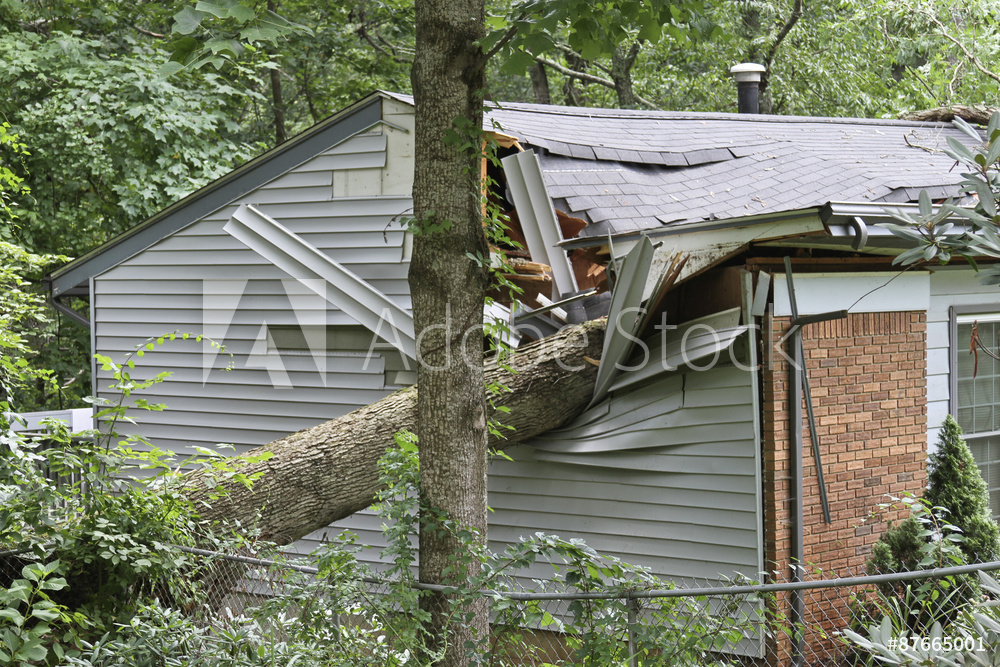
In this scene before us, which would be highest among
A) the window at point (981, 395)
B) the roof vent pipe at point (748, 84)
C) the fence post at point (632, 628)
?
the roof vent pipe at point (748, 84)

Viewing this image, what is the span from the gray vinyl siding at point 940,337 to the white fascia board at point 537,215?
291 cm

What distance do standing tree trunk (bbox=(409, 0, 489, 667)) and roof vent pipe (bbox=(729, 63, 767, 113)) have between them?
9.22m

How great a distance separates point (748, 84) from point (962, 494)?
7.54 m

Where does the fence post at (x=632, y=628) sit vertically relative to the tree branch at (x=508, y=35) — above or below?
below

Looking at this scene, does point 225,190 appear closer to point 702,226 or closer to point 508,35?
point 702,226

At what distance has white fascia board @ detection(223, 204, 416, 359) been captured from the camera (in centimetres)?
743

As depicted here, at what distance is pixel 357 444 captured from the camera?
20.2ft

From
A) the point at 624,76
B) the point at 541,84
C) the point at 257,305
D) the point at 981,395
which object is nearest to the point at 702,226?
the point at 981,395

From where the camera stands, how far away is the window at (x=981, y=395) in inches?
281

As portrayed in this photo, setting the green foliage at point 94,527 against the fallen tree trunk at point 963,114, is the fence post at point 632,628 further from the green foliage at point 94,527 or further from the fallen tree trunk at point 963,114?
the fallen tree trunk at point 963,114

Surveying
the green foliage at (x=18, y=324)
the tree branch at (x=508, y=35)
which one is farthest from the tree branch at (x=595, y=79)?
the tree branch at (x=508, y=35)

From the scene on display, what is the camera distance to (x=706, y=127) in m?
9.84

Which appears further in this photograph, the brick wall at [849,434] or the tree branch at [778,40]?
the tree branch at [778,40]

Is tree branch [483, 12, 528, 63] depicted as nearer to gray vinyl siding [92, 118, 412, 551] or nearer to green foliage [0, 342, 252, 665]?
green foliage [0, 342, 252, 665]
